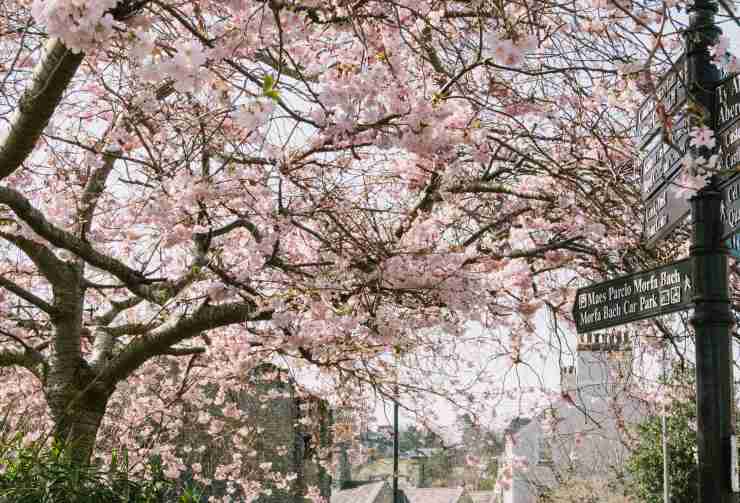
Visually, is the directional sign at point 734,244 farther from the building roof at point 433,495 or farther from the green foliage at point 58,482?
the building roof at point 433,495

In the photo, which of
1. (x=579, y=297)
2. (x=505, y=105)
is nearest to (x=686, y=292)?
(x=579, y=297)

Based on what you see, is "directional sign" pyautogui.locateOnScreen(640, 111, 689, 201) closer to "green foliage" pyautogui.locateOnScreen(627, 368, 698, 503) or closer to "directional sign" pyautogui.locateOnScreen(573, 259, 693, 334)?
"directional sign" pyautogui.locateOnScreen(573, 259, 693, 334)

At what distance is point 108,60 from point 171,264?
2110 mm

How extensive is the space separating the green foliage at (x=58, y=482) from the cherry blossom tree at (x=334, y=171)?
3.67ft

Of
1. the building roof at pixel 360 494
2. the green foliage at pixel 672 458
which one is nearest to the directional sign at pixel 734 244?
the green foliage at pixel 672 458

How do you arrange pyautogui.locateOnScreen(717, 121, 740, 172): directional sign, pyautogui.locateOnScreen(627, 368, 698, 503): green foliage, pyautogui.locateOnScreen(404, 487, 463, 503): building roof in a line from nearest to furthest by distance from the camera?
pyautogui.locateOnScreen(717, 121, 740, 172): directional sign → pyautogui.locateOnScreen(627, 368, 698, 503): green foliage → pyautogui.locateOnScreen(404, 487, 463, 503): building roof

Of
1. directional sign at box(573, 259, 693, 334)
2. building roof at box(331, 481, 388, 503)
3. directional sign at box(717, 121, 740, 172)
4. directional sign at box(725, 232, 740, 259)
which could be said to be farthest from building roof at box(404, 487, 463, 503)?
directional sign at box(717, 121, 740, 172)

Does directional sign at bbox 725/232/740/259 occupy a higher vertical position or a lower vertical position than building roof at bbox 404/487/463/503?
lower

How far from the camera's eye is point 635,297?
12.3ft

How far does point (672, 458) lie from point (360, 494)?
22.0 metres

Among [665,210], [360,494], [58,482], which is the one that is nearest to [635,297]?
[665,210]

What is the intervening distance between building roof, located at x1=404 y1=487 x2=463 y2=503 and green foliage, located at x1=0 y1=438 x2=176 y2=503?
A: 34832 mm

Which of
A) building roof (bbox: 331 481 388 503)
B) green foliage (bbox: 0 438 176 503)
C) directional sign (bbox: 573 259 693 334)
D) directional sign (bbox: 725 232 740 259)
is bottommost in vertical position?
green foliage (bbox: 0 438 176 503)

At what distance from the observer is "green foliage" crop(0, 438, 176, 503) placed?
479 cm
